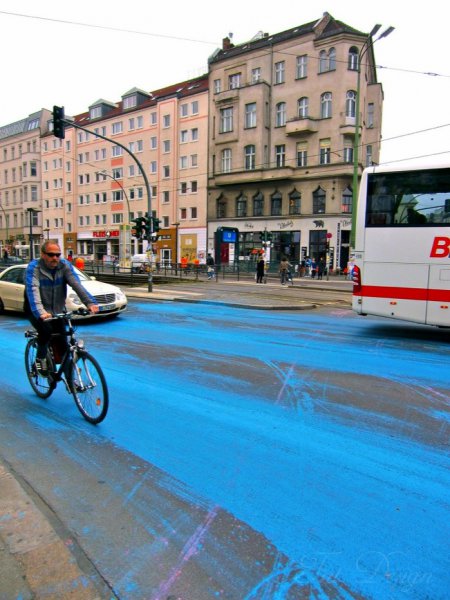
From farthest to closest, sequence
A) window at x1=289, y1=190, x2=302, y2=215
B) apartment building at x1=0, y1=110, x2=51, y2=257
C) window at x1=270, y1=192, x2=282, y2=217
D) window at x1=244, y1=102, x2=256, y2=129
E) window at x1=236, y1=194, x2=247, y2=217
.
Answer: apartment building at x1=0, y1=110, x2=51, y2=257
window at x1=236, y1=194, x2=247, y2=217
window at x1=244, y1=102, x2=256, y2=129
window at x1=270, y1=192, x2=282, y2=217
window at x1=289, y1=190, x2=302, y2=215

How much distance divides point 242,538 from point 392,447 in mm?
1924

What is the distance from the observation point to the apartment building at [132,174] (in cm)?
5038

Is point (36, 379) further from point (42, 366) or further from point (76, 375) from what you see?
point (76, 375)

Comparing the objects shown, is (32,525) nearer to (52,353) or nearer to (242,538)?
(242,538)

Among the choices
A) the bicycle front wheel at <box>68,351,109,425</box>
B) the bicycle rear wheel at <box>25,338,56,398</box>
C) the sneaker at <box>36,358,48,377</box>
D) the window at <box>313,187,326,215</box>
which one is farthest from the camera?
the window at <box>313,187,326,215</box>

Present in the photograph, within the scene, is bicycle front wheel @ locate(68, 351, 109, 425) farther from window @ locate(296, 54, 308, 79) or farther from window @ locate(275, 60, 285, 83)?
window @ locate(275, 60, 285, 83)

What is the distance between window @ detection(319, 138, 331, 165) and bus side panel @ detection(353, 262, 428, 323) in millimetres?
33262

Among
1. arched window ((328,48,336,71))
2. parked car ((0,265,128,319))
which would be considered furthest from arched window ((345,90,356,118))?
parked car ((0,265,128,319))

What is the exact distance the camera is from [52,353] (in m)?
5.08

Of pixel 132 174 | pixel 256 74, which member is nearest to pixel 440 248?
pixel 256 74

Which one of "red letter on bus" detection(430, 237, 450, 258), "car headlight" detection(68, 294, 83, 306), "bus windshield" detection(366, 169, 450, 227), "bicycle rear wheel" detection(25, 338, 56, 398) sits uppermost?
"bus windshield" detection(366, 169, 450, 227)

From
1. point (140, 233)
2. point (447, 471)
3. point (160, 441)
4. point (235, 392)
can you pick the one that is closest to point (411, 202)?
point (235, 392)

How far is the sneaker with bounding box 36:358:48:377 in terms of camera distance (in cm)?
513

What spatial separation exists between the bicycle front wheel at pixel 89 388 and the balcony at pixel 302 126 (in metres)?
40.3
